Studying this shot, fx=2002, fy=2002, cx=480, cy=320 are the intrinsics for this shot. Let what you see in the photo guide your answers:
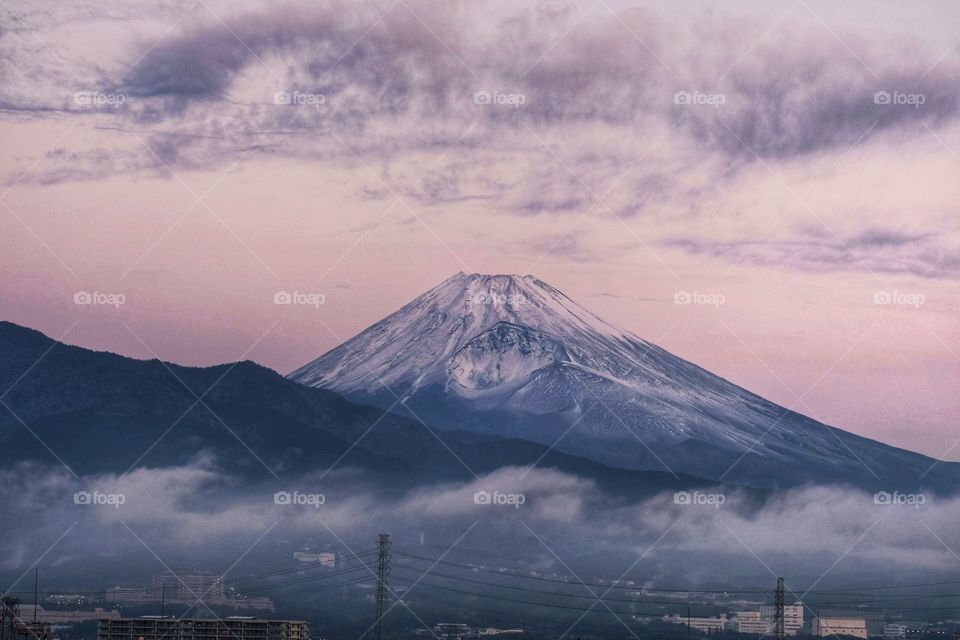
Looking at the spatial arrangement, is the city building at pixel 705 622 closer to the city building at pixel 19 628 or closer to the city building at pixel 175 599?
the city building at pixel 175 599

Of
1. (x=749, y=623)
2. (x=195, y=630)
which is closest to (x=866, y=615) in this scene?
(x=749, y=623)

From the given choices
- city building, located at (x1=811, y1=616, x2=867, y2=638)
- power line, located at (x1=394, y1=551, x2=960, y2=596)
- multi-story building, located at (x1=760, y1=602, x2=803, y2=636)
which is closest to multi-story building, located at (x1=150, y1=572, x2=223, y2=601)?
power line, located at (x1=394, y1=551, x2=960, y2=596)

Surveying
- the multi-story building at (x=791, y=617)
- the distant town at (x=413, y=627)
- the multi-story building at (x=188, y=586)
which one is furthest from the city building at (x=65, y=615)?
the multi-story building at (x=791, y=617)

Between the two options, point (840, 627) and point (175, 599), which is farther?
point (840, 627)

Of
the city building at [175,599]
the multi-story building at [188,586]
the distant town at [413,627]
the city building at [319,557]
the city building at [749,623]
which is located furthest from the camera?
the city building at [319,557]

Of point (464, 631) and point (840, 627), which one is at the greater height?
point (840, 627)

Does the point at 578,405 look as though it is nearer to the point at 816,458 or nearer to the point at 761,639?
the point at 816,458

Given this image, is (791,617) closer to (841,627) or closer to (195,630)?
(841,627)
